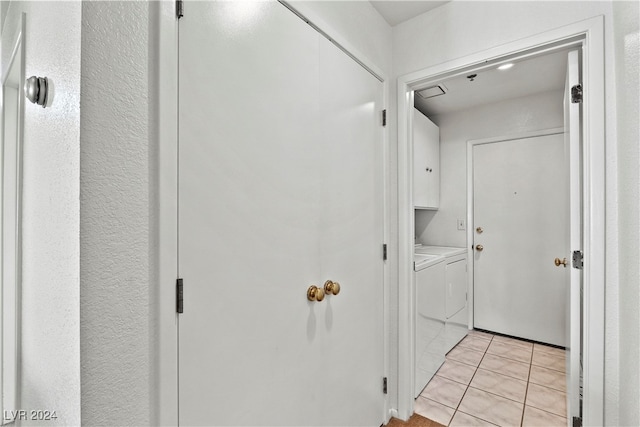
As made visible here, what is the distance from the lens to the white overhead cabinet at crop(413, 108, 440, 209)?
2.79m

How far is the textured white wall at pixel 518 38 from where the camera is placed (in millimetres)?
1236

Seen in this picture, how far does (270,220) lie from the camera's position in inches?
41.6

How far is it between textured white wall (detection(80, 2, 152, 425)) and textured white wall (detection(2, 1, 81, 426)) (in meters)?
0.02

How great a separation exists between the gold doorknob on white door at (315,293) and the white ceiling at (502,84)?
6.11ft

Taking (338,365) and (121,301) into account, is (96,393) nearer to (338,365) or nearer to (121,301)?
(121,301)

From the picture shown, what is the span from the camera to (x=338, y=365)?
4.61ft

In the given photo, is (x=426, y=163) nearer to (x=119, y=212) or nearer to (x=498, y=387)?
(x=498, y=387)

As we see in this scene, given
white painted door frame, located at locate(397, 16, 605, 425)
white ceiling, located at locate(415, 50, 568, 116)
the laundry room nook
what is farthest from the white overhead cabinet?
white painted door frame, located at locate(397, 16, 605, 425)

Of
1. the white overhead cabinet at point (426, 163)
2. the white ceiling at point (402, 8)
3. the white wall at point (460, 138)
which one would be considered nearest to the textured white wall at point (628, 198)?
the white ceiling at point (402, 8)

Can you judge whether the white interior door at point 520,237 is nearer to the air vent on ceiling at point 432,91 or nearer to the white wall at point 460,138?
the white wall at point 460,138

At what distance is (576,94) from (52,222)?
2.09 m

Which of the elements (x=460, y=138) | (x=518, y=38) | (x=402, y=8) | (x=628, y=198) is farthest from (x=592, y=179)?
(x=460, y=138)

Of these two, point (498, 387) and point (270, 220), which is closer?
point (270, 220)

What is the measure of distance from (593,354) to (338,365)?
1080mm
